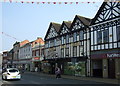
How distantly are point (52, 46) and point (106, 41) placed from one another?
17.6 meters

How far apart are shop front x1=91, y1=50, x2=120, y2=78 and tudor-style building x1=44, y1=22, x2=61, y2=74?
36.5 feet

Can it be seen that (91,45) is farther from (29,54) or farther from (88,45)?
(29,54)

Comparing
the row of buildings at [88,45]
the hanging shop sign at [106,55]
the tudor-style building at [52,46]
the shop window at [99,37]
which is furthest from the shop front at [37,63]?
the shop window at [99,37]

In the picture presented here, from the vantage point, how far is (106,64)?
27.8 meters

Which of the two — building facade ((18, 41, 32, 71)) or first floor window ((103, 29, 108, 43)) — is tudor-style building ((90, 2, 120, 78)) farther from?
building facade ((18, 41, 32, 71))

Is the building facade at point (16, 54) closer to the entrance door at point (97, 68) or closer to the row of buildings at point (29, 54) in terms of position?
the row of buildings at point (29, 54)

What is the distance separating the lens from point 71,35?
36.3m

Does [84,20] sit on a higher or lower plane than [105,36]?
higher

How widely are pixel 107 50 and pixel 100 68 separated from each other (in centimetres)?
478

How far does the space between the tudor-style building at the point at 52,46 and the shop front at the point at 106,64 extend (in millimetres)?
11126

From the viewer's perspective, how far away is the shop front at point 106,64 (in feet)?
85.3

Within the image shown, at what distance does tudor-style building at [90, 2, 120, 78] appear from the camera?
26.1m

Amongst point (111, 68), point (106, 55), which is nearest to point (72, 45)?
point (106, 55)

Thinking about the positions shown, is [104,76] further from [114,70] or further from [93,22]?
[93,22]
